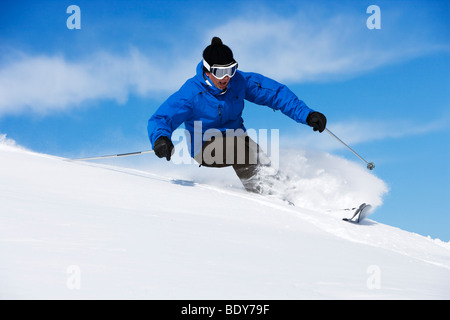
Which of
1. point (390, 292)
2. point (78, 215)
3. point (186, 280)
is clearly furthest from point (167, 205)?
point (390, 292)

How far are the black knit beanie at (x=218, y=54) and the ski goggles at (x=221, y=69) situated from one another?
0.11 ft

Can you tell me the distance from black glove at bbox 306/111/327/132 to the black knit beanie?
112 centimetres

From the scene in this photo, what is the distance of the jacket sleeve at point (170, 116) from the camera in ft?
14.9

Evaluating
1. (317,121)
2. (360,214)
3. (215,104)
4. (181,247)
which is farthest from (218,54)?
(181,247)

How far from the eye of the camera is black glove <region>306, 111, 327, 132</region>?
5070mm

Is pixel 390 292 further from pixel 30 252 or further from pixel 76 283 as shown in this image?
pixel 30 252

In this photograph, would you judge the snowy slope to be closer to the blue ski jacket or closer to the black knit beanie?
the blue ski jacket

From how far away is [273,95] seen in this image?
5336mm

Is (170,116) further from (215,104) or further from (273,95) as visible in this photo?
(273,95)

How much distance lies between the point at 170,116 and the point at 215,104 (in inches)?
21.6

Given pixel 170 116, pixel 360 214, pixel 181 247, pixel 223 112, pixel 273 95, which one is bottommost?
pixel 181 247

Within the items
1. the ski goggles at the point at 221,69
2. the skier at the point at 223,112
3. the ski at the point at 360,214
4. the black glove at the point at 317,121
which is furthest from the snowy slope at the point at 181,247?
Result: the ski goggles at the point at 221,69

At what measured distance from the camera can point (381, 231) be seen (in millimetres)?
4398

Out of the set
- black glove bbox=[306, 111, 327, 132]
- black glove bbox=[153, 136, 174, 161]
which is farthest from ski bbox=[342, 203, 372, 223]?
black glove bbox=[153, 136, 174, 161]
